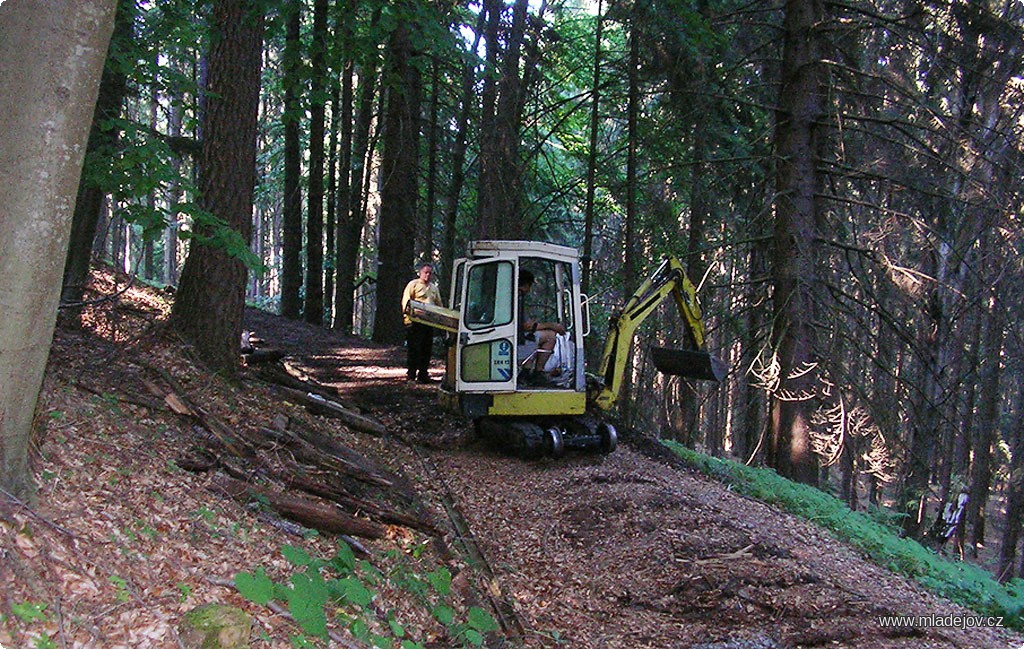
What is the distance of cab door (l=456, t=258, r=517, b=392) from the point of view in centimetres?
1088

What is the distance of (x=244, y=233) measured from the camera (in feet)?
29.1

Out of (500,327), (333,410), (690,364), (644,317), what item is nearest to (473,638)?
(333,410)

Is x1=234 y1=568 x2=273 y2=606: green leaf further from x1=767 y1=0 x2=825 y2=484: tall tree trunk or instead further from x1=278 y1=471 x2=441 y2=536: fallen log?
x1=767 y1=0 x2=825 y2=484: tall tree trunk

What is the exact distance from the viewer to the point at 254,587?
4332 mm

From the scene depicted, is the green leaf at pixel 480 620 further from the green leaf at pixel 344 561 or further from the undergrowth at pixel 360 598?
the green leaf at pixel 344 561

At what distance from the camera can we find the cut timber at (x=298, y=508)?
19.3ft

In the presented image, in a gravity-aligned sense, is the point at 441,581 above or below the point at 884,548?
above

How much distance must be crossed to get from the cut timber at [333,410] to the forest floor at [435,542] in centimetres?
14

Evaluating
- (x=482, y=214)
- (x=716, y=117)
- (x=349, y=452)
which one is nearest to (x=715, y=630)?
(x=349, y=452)

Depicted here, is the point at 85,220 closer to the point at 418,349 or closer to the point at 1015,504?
the point at 418,349

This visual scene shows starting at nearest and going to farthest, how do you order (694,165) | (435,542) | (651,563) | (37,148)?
(37,148)
(435,542)
(651,563)
(694,165)

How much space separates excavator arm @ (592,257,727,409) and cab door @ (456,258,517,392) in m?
1.58

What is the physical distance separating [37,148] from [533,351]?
8203mm

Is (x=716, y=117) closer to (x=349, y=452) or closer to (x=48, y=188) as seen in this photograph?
(x=349, y=452)
